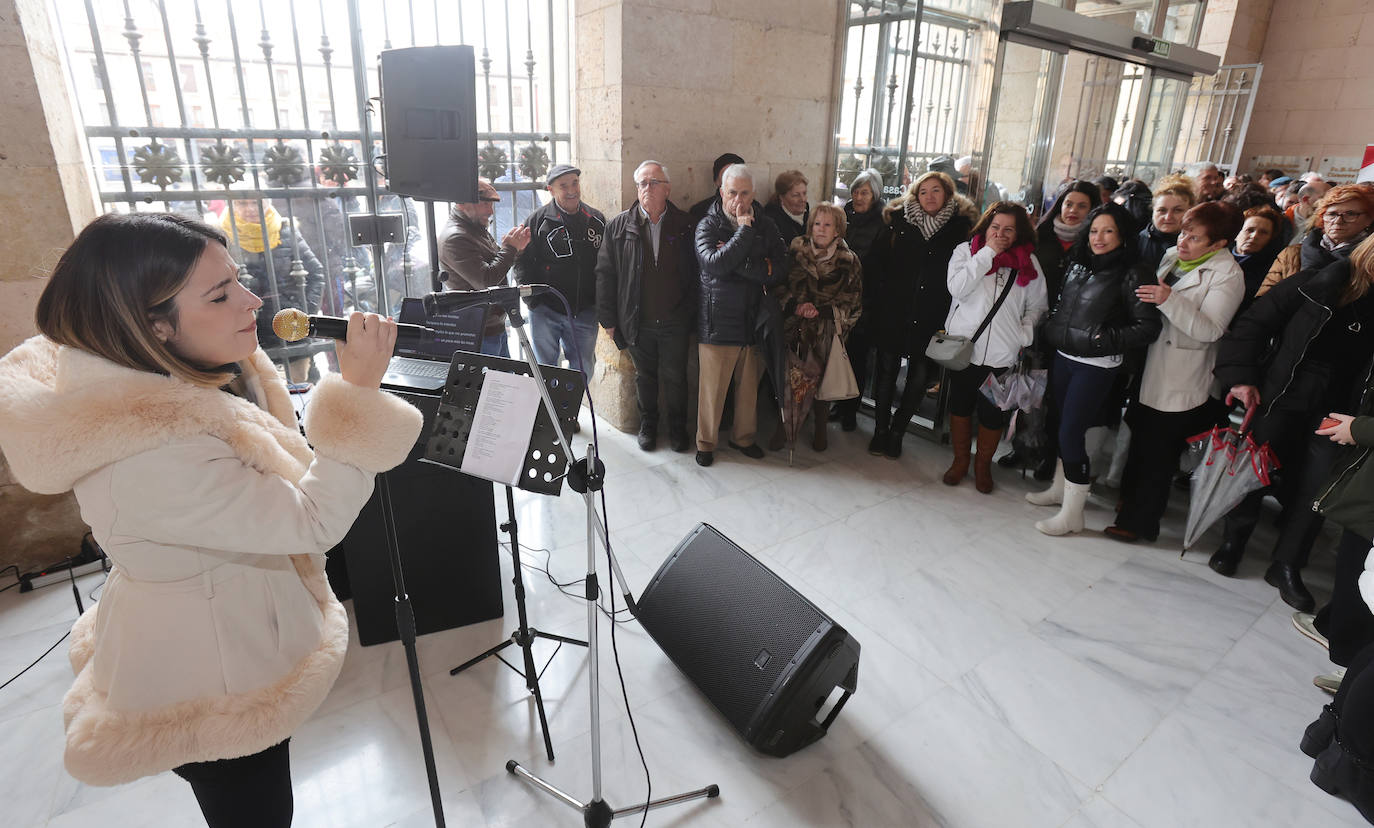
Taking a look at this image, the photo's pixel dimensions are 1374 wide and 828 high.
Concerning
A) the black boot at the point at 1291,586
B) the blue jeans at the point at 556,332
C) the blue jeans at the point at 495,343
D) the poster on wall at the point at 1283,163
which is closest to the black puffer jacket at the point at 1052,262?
the black boot at the point at 1291,586

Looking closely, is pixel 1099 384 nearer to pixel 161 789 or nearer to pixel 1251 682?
pixel 1251 682

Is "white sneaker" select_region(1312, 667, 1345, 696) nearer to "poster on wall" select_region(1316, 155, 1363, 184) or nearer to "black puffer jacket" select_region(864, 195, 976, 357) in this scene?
"black puffer jacket" select_region(864, 195, 976, 357)

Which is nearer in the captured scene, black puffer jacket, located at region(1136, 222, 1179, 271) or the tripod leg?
the tripod leg

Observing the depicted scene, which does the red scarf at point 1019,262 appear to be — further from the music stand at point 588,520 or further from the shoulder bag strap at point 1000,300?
the music stand at point 588,520

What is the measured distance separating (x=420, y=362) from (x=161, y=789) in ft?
4.65

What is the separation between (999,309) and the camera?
11.4 feet

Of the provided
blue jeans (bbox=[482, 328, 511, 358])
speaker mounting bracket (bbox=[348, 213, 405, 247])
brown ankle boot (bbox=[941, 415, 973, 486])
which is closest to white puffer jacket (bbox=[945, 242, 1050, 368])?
brown ankle boot (bbox=[941, 415, 973, 486])

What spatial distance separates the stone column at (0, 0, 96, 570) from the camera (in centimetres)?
245

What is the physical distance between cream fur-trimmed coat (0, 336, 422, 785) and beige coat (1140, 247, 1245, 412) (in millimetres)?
3136

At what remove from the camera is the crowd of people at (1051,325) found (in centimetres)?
269

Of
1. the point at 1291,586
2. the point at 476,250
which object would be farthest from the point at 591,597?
the point at 1291,586

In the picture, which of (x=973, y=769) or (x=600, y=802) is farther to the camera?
(x=973, y=769)

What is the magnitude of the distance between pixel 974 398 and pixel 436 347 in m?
2.76

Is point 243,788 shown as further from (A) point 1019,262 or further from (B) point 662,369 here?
(A) point 1019,262
